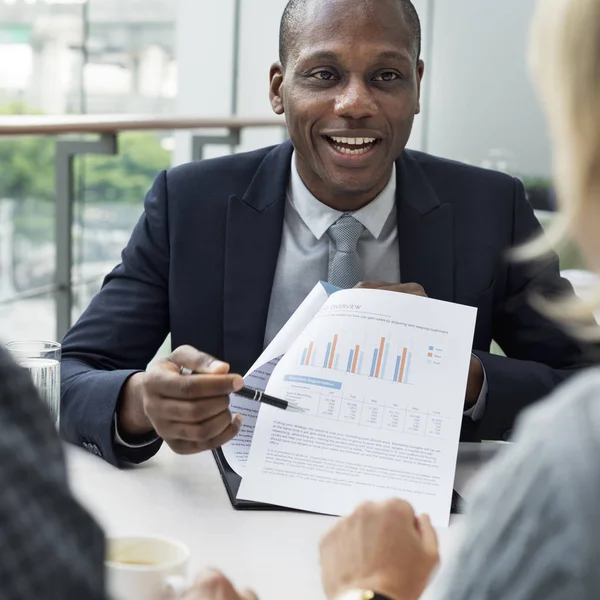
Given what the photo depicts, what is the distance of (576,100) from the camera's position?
64 cm

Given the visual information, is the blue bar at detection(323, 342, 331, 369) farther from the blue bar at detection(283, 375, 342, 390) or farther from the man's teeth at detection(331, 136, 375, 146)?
the man's teeth at detection(331, 136, 375, 146)

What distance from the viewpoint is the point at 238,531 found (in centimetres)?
116

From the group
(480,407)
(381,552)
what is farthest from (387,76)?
(381,552)

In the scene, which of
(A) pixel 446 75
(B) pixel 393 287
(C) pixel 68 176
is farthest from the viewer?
(A) pixel 446 75

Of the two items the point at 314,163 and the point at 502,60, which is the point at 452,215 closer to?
the point at 314,163

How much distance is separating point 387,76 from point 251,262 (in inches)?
15.6

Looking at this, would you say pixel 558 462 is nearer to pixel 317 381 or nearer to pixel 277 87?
pixel 317 381

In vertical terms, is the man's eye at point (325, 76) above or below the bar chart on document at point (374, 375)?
above

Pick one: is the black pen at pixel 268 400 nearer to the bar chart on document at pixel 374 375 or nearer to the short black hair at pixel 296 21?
the bar chart on document at pixel 374 375

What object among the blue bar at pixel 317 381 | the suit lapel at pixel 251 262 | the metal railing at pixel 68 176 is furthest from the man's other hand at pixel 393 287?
the metal railing at pixel 68 176

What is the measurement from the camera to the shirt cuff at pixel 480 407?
1.52m

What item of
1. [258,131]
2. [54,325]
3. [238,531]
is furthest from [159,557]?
[258,131]

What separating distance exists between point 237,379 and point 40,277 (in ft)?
9.34

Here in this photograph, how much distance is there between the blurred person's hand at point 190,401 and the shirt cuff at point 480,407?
40 cm
